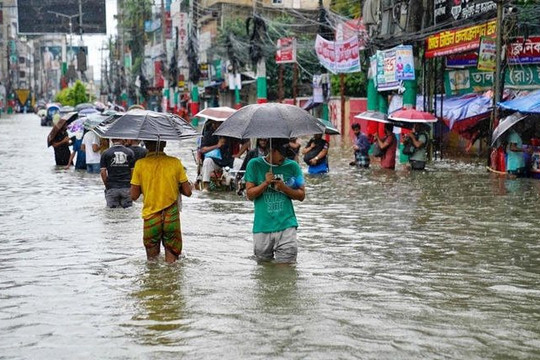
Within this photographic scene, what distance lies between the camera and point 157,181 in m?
9.19

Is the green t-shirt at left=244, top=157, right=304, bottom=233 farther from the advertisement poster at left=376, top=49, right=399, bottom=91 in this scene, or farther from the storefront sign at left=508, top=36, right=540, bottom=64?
the advertisement poster at left=376, top=49, right=399, bottom=91

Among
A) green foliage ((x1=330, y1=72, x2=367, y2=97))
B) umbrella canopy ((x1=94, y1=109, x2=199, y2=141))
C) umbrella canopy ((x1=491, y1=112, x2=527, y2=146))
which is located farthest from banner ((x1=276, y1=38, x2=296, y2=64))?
umbrella canopy ((x1=94, y1=109, x2=199, y2=141))

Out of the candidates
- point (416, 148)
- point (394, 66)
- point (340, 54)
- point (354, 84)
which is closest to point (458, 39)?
point (394, 66)

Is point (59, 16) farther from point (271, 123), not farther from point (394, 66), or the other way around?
point (271, 123)

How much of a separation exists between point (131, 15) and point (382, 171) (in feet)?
270

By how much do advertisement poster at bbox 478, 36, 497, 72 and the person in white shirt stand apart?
28.0 feet

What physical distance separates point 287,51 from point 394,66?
1221 centimetres

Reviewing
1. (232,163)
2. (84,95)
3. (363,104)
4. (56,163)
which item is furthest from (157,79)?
(232,163)

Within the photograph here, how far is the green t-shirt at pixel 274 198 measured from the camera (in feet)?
29.2

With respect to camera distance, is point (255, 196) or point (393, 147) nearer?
point (255, 196)

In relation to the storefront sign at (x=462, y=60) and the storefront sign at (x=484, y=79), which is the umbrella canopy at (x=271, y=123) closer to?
the storefront sign at (x=484, y=79)

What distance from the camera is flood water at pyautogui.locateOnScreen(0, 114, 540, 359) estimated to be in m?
6.51

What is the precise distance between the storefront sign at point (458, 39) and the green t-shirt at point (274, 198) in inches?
512

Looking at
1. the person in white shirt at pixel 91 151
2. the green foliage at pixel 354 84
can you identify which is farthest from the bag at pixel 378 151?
the green foliage at pixel 354 84
